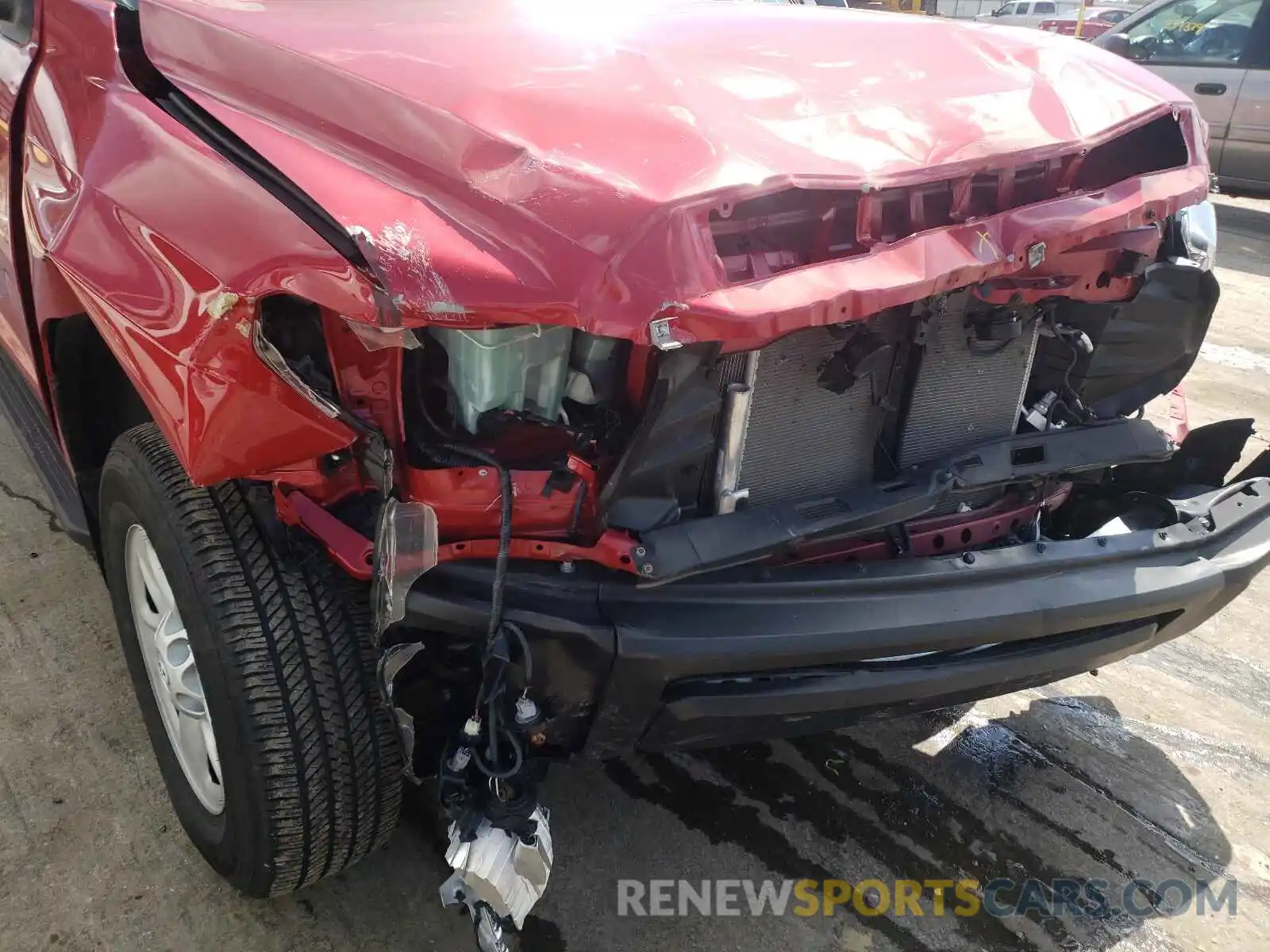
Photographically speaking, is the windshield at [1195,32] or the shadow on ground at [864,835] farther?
the windshield at [1195,32]

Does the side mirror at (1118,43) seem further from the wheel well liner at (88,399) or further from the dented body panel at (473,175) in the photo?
the wheel well liner at (88,399)

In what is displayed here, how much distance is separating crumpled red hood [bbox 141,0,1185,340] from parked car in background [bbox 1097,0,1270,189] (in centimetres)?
721

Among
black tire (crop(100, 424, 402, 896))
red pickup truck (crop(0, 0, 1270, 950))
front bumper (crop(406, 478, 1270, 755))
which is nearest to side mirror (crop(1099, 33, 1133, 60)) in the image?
red pickup truck (crop(0, 0, 1270, 950))

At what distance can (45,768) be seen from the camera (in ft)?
7.77

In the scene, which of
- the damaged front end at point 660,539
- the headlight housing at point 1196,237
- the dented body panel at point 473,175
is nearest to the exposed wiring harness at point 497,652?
the damaged front end at point 660,539

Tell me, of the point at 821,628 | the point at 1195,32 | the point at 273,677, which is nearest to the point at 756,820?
the point at 821,628

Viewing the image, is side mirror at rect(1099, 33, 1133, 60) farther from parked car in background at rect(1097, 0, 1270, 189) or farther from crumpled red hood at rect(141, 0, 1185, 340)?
crumpled red hood at rect(141, 0, 1185, 340)

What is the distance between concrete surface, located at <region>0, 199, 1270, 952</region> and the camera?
6.79ft

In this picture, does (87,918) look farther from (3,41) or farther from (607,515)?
(3,41)

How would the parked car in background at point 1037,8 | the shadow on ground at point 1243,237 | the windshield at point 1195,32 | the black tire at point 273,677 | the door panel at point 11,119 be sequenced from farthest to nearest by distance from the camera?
the parked car in background at point 1037,8
the windshield at point 1195,32
the shadow on ground at point 1243,237
the door panel at point 11,119
the black tire at point 273,677

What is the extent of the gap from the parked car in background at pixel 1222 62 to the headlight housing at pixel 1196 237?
6791 mm

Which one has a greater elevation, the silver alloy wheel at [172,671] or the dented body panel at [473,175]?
the dented body panel at [473,175]

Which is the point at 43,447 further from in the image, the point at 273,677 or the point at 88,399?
the point at 273,677

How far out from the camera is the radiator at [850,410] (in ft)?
6.04
